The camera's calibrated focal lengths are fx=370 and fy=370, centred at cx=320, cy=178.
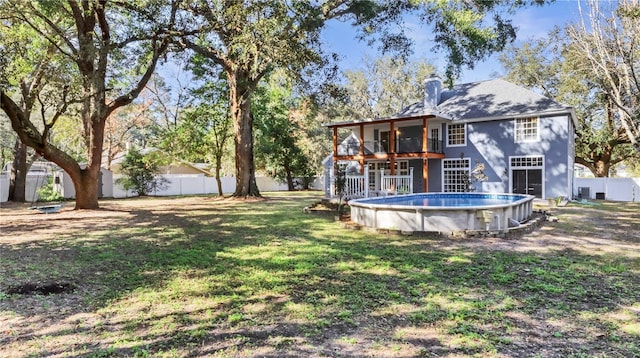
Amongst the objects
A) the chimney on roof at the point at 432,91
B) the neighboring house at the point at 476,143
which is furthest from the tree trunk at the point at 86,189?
the chimney on roof at the point at 432,91

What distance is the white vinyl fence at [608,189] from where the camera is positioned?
818 inches

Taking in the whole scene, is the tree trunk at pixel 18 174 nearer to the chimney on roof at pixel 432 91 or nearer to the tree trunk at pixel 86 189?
the tree trunk at pixel 86 189

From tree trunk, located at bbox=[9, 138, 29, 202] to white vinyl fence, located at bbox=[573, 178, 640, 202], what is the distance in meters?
29.4

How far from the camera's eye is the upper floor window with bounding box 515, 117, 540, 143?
1806 cm

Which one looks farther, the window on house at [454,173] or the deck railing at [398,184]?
the window on house at [454,173]

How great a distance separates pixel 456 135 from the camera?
2033cm

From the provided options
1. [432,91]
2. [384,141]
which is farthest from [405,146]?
[432,91]

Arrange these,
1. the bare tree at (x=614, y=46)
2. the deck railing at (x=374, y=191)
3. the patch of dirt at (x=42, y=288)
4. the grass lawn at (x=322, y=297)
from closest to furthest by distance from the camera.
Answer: the grass lawn at (x=322, y=297) → the patch of dirt at (x=42, y=288) → the bare tree at (x=614, y=46) → the deck railing at (x=374, y=191)

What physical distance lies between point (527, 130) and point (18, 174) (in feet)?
84.1

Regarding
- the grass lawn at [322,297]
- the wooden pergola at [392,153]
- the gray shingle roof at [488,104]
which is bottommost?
the grass lawn at [322,297]

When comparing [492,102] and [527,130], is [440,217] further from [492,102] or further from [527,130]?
[492,102]

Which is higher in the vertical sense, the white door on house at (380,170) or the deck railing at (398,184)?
the white door on house at (380,170)

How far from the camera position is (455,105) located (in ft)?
69.8

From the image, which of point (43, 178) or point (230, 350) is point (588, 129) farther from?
point (43, 178)
